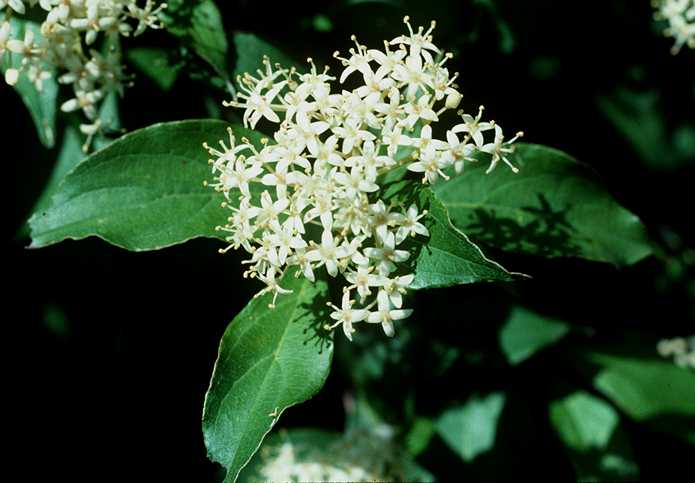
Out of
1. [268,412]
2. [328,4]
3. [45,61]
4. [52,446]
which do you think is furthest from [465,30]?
[52,446]

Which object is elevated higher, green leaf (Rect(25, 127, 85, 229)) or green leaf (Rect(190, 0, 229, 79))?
green leaf (Rect(190, 0, 229, 79))

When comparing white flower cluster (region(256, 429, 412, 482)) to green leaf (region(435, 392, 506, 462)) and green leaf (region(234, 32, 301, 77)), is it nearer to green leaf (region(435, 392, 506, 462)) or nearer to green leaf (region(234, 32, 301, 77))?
green leaf (region(435, 392, 506, 462))

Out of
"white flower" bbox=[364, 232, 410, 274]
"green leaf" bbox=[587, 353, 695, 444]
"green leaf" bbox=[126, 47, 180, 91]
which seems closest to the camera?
"white flower" bbox=[364, 232, 410, 274]

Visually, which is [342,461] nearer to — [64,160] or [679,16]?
[64,160]

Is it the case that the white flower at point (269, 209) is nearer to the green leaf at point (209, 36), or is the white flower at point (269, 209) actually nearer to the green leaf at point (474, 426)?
the green leaf at point (209, 36)

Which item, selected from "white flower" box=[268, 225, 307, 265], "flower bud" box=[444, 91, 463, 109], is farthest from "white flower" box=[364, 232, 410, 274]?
Answer: "flower bud" box=[444, 91, 463, 109]

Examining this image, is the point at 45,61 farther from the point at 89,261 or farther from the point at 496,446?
the point at 496,446

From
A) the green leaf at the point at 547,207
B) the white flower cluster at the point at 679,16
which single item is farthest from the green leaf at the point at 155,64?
the white flower cluster at the point at 679,16
